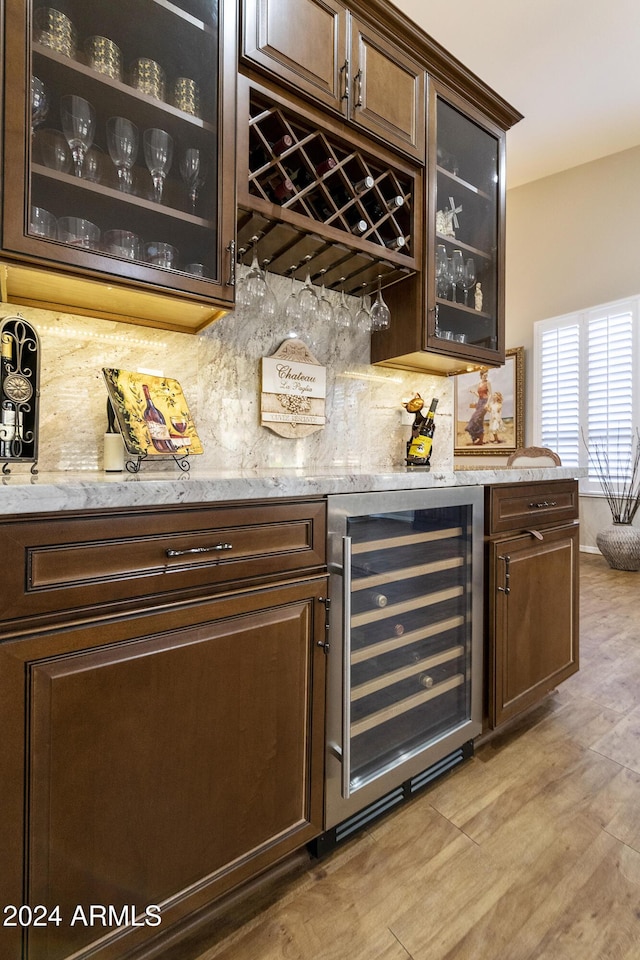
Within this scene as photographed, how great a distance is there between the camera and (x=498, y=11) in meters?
3.12

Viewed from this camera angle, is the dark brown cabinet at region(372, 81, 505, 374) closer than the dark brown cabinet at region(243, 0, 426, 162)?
No

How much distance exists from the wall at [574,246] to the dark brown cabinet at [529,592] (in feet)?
11.9

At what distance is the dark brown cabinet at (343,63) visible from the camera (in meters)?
1.40

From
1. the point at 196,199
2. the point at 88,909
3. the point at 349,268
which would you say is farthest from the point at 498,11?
the point at 88,909

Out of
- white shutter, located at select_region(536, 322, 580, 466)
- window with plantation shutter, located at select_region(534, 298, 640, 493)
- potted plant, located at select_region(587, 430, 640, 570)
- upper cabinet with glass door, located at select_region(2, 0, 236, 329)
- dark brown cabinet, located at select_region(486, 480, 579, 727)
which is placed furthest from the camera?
white shutter, located at select_region(536, 322, 580, 466)

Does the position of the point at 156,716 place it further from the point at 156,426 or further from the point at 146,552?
the point at 156,426

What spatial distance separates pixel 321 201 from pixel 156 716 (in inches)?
63.8

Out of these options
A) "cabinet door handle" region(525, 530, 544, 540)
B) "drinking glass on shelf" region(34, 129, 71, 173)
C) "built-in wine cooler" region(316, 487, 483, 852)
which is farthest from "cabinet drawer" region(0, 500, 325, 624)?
"cabinet door handle" region(525, 530, 544, 540)

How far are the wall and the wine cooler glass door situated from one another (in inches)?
169

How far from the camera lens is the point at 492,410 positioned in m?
5.78

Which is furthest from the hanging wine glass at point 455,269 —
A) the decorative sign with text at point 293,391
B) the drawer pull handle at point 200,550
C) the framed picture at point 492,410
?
the framed picture at point 492,410

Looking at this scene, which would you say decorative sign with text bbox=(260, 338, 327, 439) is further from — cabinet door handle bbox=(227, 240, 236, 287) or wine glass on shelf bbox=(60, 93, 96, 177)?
wine glass on shelf bbox=(60, 93, 96, 177)

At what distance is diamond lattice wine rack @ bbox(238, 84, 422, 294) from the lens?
144 centimetres

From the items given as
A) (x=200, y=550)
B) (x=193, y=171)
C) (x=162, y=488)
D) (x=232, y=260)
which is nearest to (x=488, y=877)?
(x=200, y=550)
